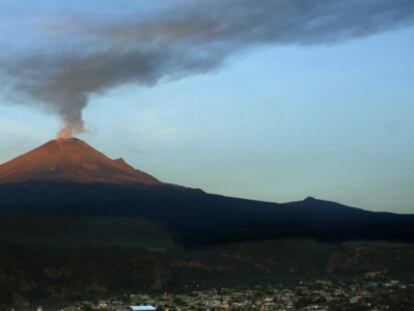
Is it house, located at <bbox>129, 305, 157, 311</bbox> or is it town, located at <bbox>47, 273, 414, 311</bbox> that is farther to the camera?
town, located at <bbox>47, 273, 414, 311</bbox>

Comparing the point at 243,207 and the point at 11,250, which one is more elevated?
the point at 243,207

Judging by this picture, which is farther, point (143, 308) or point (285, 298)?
point (285, 298)

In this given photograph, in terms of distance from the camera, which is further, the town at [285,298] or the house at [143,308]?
the town at [285,298]

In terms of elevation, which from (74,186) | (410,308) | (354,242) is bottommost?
(410,308)

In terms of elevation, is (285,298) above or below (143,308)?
above

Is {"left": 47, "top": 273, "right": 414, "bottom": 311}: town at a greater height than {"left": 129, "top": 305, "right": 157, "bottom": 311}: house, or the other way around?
{"left": 47, "top": 273, "right": 414, "bottom": 311}: town

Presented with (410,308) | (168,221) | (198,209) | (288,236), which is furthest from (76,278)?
(198,209)

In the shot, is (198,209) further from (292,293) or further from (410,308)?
(410,308)

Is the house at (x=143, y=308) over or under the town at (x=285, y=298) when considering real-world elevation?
under
